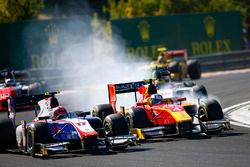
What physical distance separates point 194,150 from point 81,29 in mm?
26766

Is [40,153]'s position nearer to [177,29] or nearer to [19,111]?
[19,111]

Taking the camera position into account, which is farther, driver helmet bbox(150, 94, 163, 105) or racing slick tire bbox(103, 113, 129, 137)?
driver helmet bbox(150, 94, 163, 105)

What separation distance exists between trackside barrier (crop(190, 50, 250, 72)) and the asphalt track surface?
78.6ft

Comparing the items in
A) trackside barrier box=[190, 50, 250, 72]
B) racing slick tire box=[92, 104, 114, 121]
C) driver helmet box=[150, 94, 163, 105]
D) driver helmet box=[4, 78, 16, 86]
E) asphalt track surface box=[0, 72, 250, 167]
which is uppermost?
trackside barrier box=[190, 50, 250, 72]

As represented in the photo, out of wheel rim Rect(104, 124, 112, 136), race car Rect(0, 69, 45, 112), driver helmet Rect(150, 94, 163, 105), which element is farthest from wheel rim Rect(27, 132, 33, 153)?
race car Rect(0, 69, 45, 112)

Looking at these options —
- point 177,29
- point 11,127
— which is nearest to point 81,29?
point 177,29

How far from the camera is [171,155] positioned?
15.9 meters

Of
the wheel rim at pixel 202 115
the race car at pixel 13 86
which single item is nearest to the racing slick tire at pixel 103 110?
the wheel rim at pixel 202 115

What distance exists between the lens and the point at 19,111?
31141mm

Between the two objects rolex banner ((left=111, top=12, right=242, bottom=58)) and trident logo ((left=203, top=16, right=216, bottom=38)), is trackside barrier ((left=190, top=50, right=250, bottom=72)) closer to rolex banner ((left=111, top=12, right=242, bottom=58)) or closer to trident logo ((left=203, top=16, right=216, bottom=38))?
rolex banner ((left=111, top=12, right=242, bottom=58))

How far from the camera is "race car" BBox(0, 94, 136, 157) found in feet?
55.6

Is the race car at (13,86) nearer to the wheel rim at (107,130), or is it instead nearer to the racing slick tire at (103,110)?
the racing slick tire at (103,110)

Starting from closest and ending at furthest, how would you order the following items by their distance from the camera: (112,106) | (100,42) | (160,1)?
1. (112,106)
2. (100,42)
3. (160,1)

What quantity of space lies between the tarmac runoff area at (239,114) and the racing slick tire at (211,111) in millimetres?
1603
